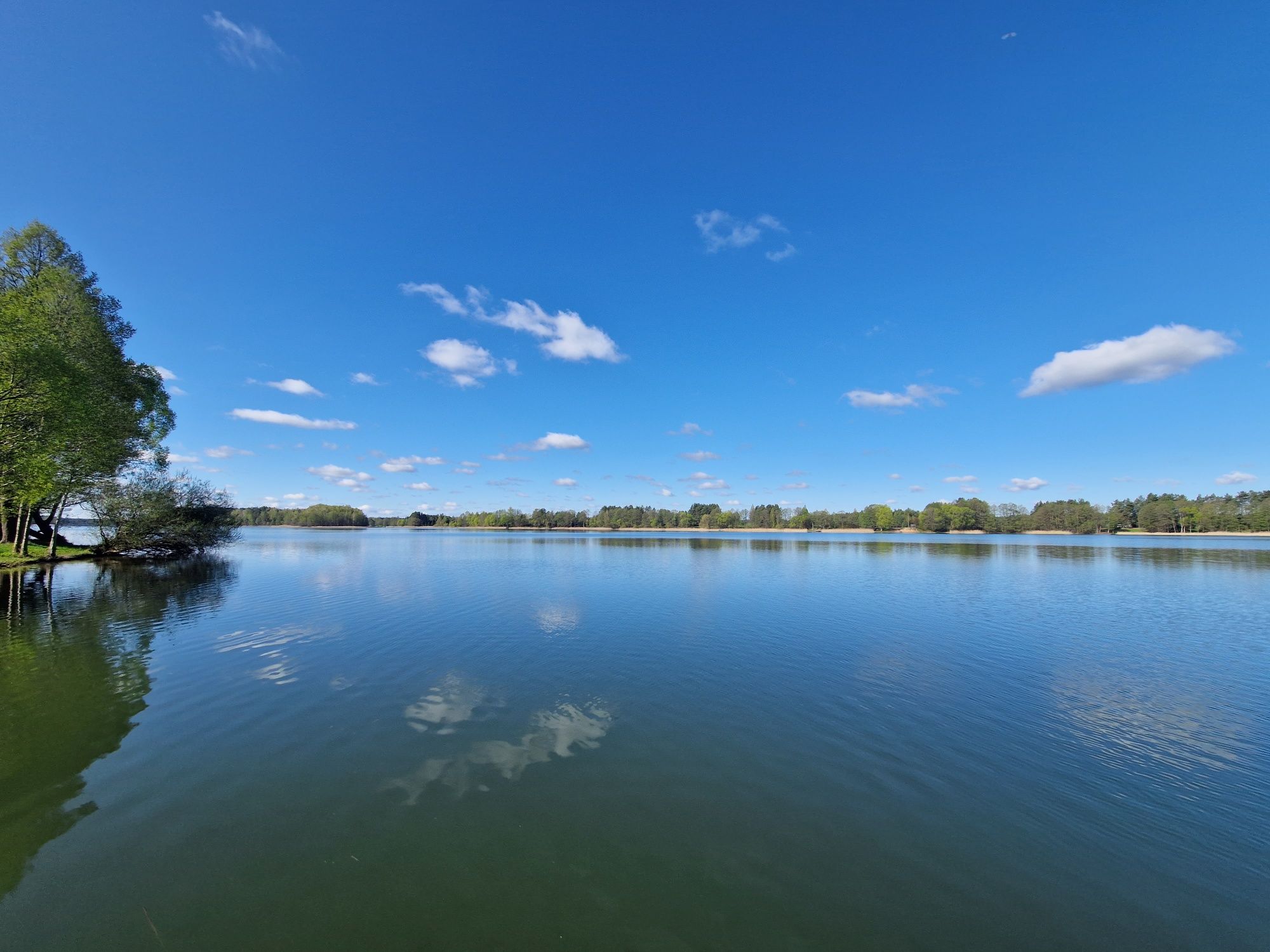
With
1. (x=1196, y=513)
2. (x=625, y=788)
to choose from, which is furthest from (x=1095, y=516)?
(x=625, y=788)

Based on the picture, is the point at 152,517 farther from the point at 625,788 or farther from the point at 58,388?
the point at 625,788

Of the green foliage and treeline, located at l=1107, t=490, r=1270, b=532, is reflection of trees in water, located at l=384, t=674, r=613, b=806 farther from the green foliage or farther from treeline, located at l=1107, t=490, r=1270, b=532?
treeline, located at l=1107, t=490, r=1270, b=532

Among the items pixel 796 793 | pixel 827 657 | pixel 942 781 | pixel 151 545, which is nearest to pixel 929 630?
pixel 827 657

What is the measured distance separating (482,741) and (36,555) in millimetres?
49396

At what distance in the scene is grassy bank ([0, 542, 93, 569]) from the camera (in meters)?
32.1

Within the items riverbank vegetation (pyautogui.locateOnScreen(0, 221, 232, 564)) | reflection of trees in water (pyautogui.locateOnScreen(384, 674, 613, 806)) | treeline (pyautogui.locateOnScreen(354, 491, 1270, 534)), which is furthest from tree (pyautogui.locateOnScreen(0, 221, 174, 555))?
treeline (pyautogui.locateOnScreen(354, 491, 1270, 534))

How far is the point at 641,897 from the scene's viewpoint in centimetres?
511

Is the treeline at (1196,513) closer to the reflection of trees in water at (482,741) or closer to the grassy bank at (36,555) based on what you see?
the reflection of trees in water at (482,741)

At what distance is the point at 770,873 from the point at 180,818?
763cm

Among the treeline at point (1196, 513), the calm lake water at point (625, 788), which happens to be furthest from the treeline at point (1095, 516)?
the calm lake water at point (625, 788)

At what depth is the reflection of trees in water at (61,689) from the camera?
20.8 ft

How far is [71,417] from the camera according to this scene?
2317cm

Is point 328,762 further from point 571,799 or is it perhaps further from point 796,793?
point 796,793

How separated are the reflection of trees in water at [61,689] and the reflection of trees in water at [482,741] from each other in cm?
421
